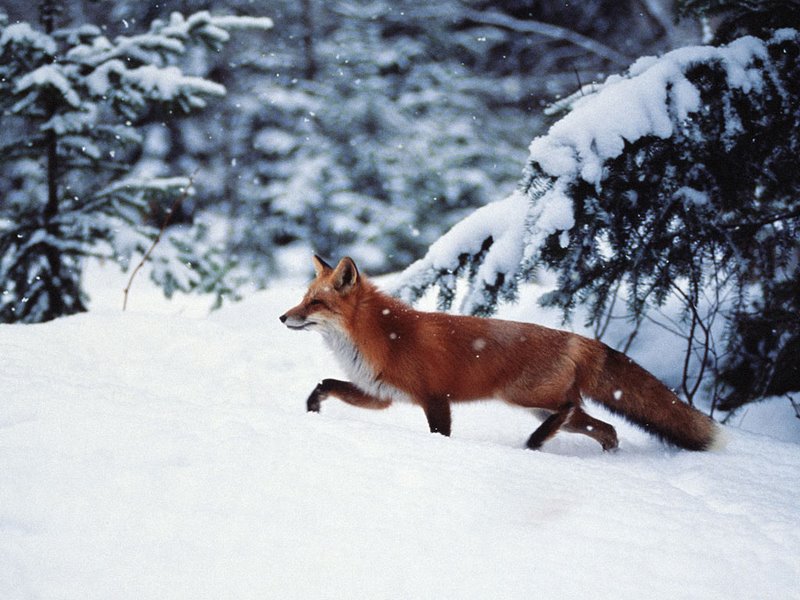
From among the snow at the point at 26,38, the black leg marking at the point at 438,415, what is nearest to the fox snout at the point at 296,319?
the black leg marking at the point at 438,415

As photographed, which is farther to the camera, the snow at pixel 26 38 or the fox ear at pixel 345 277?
the snow at pixel 26 38

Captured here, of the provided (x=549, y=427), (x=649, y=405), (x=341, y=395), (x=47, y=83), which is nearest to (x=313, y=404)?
(x=341, y=395)

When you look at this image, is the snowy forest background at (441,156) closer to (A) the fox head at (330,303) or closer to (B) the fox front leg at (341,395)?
(A) the fox head at (330,303)

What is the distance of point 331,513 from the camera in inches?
61.1

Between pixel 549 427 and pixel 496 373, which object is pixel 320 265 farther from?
pixel 549 427

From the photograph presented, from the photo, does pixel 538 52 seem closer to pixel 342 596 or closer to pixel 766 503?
pixel 766 503

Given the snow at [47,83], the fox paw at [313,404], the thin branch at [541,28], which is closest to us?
the fox paw at [313,404]

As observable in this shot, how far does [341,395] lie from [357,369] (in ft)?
0.54

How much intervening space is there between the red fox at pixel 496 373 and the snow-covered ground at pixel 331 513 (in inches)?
18.0

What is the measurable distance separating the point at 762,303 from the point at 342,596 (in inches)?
146

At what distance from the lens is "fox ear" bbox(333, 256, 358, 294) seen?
318 centimetres

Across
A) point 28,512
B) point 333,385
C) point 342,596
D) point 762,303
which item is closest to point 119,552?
point 28,512

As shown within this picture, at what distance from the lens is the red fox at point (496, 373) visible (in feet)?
9.51

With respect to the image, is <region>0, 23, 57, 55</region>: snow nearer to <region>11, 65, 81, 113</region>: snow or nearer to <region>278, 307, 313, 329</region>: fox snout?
<region>11, 65, 81, 113</region>: snow
